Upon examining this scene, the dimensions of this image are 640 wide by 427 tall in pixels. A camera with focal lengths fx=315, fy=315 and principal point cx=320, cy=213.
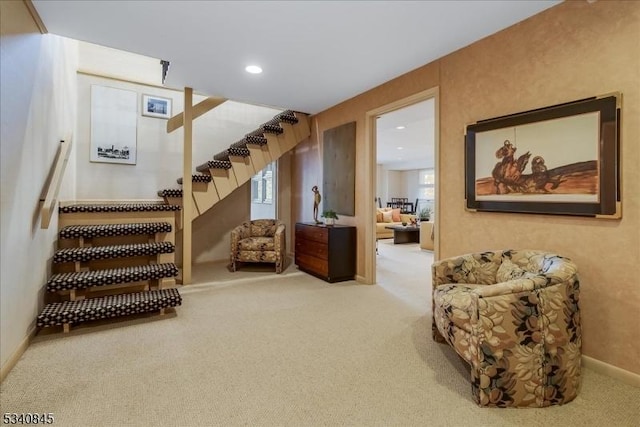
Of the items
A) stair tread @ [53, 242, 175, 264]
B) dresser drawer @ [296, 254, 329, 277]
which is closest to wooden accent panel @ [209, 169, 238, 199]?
stair tread @ [53, 242, 175, 264]

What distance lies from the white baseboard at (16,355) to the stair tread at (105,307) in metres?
0.11

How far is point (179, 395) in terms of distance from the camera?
1.80m

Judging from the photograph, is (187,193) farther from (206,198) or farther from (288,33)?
(288,33)

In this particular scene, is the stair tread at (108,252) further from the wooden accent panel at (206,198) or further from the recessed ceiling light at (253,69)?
the recessed ceiling light at (253,69)

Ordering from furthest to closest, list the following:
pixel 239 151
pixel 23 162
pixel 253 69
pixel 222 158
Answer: pixel 222 158
pixel 239 151
pixel 253 69
pixel 23 162

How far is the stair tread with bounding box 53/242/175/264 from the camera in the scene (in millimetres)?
2957

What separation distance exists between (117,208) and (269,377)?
2743 millimetres

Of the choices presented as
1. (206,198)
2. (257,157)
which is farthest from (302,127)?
(206,198)

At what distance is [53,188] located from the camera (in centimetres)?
259

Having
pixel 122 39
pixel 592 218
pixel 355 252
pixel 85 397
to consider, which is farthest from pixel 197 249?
pixel 592 218

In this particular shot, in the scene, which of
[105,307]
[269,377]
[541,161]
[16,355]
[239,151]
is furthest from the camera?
[239,151]

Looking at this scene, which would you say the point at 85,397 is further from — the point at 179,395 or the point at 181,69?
the point at 181,69

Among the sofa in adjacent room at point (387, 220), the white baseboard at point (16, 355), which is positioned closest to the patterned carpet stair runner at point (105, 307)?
the white baseboard at point (16, 355)

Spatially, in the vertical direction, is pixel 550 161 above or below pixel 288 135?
below
